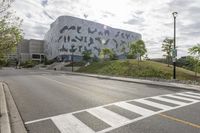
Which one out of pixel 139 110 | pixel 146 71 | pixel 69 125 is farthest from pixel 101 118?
pixel 146 71

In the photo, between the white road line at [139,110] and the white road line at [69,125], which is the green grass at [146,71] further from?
the white road line at [69,125]

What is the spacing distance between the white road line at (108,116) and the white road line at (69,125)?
0.86 metres

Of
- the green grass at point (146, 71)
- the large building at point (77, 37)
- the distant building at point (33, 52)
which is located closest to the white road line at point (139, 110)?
the green grass at point (146, 71)

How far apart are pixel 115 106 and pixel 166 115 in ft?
8.60

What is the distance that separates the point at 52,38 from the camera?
135 m

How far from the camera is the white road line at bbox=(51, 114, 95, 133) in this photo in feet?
23.7

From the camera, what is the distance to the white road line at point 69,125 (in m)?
7.23

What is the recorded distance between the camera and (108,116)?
9.07 meters

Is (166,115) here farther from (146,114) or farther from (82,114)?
(82,114)

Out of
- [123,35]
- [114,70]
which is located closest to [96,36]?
[123,35]

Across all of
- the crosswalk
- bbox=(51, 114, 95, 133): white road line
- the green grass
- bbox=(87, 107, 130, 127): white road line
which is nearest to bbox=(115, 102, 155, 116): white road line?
the crosswalk

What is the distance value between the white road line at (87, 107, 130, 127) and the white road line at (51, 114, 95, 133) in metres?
0.86

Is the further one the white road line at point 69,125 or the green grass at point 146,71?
the green grass at point 146,71

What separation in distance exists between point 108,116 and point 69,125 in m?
1.74
